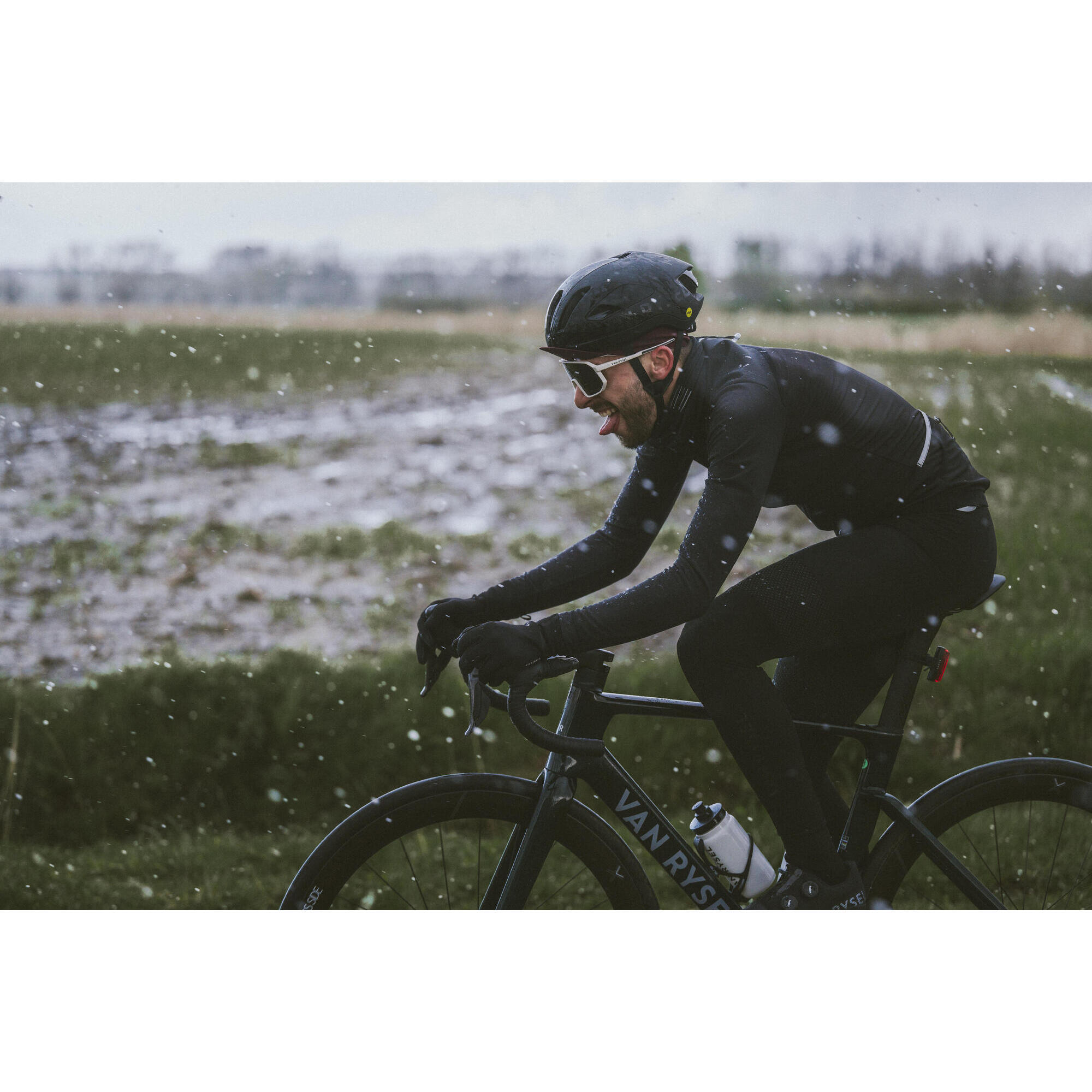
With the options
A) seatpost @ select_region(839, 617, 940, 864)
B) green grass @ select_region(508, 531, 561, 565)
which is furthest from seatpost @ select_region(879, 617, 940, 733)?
green grass @ select_region(508, 531, 561, 565)

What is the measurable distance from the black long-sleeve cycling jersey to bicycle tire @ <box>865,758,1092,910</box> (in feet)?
2.59

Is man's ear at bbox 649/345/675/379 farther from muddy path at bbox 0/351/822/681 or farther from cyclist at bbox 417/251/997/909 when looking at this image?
muddy path at bbox 0/351/822/681

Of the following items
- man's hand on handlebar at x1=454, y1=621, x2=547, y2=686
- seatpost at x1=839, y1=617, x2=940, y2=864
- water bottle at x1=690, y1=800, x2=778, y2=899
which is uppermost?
man's hand on handlebar at x1=454, y1=621, x2=547, y2=686

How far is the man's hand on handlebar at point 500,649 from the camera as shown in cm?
188

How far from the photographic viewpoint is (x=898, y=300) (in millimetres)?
4523

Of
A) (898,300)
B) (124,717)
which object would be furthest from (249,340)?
(898,300)

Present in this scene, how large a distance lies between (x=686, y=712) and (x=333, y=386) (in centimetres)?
466

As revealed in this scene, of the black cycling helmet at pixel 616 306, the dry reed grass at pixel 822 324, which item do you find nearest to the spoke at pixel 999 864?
the black cycling helmet at pixel 616 306

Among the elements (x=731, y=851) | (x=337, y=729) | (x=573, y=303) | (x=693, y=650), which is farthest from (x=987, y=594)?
(x=337, y=729)

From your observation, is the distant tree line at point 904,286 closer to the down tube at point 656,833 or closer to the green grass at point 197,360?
the green grass at point 197,360

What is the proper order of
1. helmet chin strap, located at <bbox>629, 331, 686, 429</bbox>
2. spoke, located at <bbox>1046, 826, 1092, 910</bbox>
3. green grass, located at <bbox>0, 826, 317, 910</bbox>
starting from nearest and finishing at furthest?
helmet chin strap, located at <bbox>629, 331, 686, 429</bbox>
spoke, located at <bbox>1046, 826, 1092, 910</bbox>
green grass, located at <bbox>0, 826, 317, 910</bbox>

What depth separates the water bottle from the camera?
7.57ft

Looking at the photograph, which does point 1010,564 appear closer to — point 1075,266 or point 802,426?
point 1075,266

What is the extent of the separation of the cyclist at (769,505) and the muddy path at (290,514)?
221 centimetres
